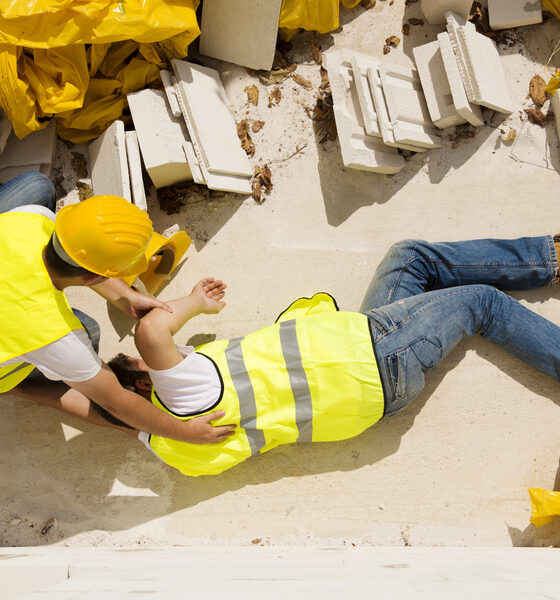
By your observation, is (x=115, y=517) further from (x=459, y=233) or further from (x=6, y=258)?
(x=459, y=233)

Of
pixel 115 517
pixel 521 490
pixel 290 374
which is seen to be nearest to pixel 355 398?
pixel 290 374

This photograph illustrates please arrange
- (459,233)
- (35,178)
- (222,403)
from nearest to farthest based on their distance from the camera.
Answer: (222,403) < (35,178) < (459,233)

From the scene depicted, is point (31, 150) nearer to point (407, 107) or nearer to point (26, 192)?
point (26, 192)

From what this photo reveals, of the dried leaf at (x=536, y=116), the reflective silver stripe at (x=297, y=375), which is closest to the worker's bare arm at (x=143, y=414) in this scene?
the reflective silver stripe at (x=297, y=375)

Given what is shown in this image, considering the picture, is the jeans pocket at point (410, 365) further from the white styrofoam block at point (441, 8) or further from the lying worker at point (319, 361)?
the white styrofoam block at point (441, 8)

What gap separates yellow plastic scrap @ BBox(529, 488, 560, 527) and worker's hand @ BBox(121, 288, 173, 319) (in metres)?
1.96

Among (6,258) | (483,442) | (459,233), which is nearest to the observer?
(6,258)

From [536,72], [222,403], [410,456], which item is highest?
[536,72]

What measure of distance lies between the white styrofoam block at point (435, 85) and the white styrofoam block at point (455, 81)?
7 cm

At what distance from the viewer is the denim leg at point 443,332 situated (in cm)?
246

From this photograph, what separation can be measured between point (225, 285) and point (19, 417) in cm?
132

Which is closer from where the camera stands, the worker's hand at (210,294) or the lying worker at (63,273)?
the lying worker at (63,273)

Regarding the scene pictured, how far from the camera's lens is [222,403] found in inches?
95.0

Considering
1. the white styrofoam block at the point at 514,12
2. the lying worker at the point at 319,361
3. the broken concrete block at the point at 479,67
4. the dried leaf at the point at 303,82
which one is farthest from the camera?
the dried leaf at the point at 303,82
